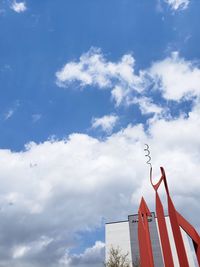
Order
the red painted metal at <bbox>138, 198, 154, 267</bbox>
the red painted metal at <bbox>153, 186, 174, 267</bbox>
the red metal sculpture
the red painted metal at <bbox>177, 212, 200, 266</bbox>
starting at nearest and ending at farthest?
the red metal sculpture, the red painted metal at <bbox>153, 186, 174, 267</bbox>, the red painted metal at <bbox>138, 198, 154, 267</bbox>, the red painted metal at <bbox>177, 212, 200, 266</bbox>

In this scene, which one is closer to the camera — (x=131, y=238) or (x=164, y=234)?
(x=164, y=234)

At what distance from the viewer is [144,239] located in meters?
10.3

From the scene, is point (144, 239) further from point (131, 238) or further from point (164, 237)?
point (131, 238)

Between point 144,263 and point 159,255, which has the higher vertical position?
point 159,255

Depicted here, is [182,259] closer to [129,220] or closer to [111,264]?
[111,264]

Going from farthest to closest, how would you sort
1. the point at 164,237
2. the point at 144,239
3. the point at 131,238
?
the point at 131,238
the point at 144,239
the point at 164,237

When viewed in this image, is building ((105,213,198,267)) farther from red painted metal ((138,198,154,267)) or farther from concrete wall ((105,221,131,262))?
red painted metal ((138,198,154,267))

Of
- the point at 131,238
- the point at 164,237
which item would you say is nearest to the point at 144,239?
the point at 164,237

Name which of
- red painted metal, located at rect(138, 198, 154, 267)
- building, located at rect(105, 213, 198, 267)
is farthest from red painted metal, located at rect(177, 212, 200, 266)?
building, located at rect(105, 213, 198, 267)

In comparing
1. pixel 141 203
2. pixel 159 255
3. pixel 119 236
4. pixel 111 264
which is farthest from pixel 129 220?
pixel 141 203

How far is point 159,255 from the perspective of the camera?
3909 cm

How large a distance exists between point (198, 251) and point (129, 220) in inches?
1320

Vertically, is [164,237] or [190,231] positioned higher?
[190,231]

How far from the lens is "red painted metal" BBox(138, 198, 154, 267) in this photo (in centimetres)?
981
